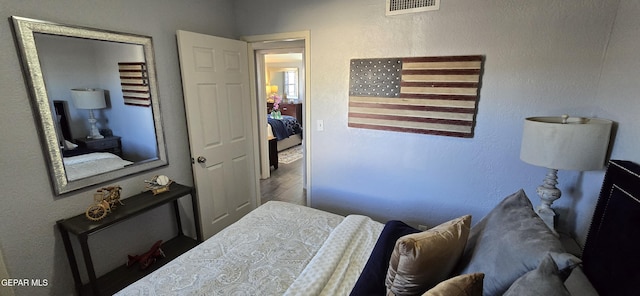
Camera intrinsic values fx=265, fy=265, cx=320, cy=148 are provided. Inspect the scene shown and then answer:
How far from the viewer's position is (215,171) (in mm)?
2641

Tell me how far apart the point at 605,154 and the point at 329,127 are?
6.03ft

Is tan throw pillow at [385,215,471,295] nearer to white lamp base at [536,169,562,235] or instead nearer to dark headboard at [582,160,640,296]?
dark headboard at [582,160,640,296]

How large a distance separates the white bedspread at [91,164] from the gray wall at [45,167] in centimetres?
11

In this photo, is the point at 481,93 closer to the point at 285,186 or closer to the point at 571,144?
the point at 571,144

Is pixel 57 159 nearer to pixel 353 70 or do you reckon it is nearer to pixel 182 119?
pixel 182 119

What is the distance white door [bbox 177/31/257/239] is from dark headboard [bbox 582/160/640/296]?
2663 mm

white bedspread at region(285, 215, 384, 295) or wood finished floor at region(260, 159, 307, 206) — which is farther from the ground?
white bedspread at region(285, 215, 384, 295)

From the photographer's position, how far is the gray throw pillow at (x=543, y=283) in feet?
2.36

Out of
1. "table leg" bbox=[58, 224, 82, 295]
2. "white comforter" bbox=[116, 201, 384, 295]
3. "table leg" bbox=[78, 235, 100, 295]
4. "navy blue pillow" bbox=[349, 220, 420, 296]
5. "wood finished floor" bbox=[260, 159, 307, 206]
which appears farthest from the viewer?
"wood finished floor" bbox=[260, 159, 307, 206]

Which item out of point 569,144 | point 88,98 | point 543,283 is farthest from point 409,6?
point 88,98

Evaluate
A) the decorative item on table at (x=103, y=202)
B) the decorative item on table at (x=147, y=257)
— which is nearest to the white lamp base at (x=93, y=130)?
the decorative item on table at (x=103, y=202)

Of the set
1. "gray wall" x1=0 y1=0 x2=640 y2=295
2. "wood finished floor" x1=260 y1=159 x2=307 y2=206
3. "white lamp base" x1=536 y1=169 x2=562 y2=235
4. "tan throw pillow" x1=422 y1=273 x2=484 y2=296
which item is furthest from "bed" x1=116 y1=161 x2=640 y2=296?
"wood finished floor" x1=260 y1=159 x2=307 y2=206


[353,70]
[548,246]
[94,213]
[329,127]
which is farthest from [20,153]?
[548,246]

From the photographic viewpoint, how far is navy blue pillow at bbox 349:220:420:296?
1.08 m
